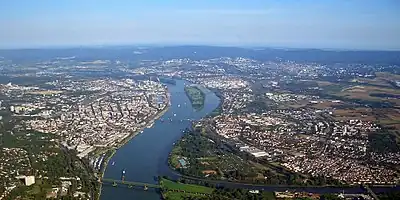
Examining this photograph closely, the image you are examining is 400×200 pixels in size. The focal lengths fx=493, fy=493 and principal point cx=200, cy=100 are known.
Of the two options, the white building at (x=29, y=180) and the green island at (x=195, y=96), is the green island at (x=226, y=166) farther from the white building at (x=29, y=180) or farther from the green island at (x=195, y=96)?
the green island at (x=195, y=96)

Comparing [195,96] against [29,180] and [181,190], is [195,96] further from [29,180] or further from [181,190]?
[29,180]

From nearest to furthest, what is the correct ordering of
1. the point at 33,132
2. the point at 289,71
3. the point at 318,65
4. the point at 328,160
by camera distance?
the point at 328,160, the point at 33,132, the point at 289,71, the point at 318,65

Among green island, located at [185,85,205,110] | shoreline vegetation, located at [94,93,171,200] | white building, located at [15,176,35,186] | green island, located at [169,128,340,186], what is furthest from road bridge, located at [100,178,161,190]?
green island, located at [185,85,205,110]

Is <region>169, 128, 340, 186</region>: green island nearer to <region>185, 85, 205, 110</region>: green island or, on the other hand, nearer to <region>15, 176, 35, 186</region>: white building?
<region>15, 176, 35, 186</region>: white building

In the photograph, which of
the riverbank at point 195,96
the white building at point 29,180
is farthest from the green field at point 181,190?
the riverbank at point 195,96

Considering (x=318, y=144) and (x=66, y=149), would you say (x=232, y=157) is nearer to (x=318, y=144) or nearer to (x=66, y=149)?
(x=318, y=144)

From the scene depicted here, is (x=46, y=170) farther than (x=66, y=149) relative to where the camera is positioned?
No

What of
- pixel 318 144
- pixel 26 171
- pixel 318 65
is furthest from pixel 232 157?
pixel 318 65
